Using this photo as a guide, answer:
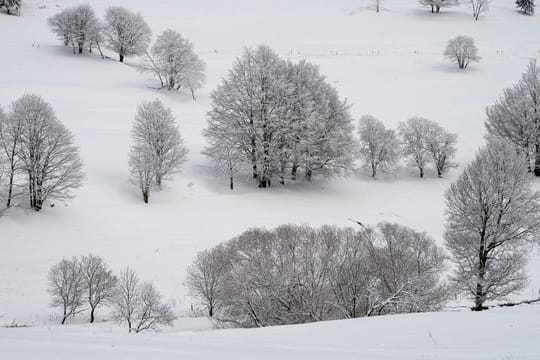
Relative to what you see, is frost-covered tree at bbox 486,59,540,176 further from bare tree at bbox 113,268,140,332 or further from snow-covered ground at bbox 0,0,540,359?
bare tree at bbox 113,268,140,332

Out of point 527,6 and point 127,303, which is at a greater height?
point 527,6

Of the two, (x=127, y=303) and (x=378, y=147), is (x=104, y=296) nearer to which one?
(x=127, y=303)

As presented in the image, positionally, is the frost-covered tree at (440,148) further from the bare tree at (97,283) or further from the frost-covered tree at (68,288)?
the frost-covered tree at (68,288)

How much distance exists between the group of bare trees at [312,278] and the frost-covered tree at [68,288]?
5.24 meters

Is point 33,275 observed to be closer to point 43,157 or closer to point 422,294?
point 43,157

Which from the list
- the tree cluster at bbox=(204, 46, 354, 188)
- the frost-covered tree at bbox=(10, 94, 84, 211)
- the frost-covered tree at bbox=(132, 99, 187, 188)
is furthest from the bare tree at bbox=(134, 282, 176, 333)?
the tree cluster at bbox=(204, 46, 354, 188)

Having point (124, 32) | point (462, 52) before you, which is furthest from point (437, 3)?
point (124, 32)

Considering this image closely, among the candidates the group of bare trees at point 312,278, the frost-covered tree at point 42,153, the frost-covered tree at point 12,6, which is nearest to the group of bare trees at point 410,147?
the group of bare trees at point 312,278

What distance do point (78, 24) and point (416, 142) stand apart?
50.4 m

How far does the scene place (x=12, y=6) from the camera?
81.2m

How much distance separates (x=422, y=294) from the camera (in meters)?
19.5

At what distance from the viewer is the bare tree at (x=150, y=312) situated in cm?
1883

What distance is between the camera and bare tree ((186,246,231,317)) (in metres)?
21.3

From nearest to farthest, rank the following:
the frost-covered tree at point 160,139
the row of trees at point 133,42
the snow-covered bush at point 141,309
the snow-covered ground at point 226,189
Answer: the snow-covered ground at point 226,189, the snow-covered bush at point 141,309, the frost-covered tree at point 160,139, the row of trees at point 133,42
